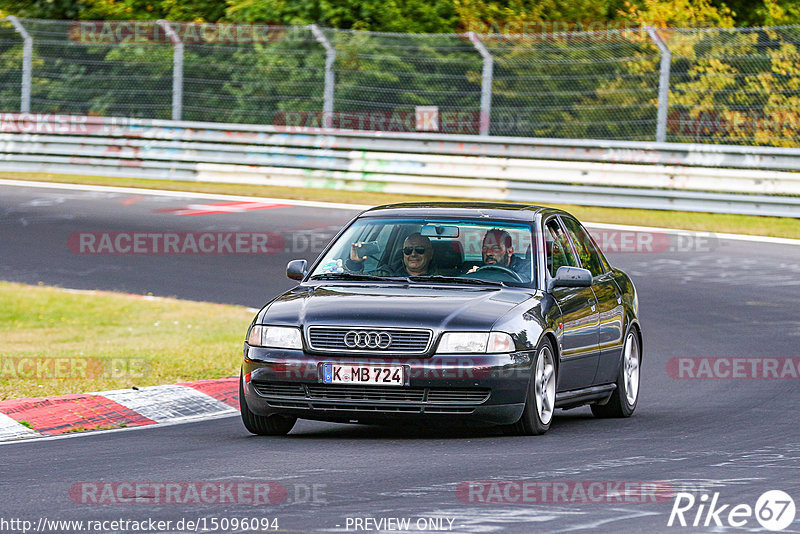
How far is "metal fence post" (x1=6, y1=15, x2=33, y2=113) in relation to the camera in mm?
26234

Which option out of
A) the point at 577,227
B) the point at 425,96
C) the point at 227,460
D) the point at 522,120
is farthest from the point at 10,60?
the point at 227,460

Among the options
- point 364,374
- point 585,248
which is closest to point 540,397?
point 364,374

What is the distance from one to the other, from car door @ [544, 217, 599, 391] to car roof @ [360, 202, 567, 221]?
19 cm

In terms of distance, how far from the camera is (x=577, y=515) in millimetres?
6207

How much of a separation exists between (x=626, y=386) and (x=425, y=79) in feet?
48.1

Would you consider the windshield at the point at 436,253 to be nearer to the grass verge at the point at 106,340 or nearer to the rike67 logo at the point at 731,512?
the grass verge at the point at 106,340

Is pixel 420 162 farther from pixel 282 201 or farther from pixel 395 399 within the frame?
pixel 395 399

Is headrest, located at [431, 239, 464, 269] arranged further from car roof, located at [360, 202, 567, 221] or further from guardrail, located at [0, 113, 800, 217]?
guardrail, located at [0, 113, 800, 217]

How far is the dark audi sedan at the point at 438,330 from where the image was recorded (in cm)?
842

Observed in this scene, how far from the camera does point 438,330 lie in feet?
27.5

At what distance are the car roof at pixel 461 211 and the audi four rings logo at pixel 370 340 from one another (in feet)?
5.31

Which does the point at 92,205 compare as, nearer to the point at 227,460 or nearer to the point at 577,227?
the point at 577,227

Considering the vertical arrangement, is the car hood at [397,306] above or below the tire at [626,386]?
above

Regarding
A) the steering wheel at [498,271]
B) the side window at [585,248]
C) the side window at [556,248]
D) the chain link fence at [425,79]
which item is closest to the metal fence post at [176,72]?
the chain link fence at [425,79]
